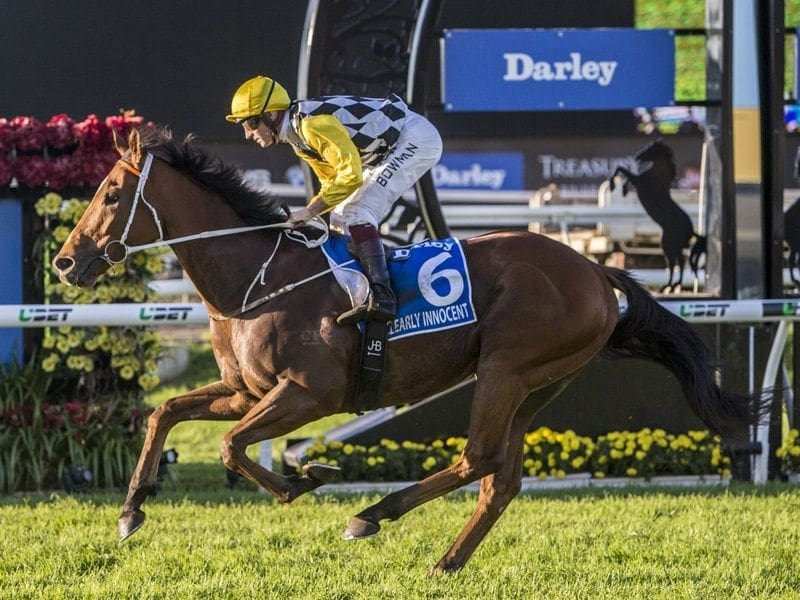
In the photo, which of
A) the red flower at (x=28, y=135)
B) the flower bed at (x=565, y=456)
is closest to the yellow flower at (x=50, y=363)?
the red flower at (x=28, y=135)

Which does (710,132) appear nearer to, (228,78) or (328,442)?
(328,442)

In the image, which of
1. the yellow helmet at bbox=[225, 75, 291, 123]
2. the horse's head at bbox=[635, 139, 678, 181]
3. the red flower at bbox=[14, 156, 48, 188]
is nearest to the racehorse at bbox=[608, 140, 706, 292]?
the horse's head at bbox=[635, 139, 678, 181]

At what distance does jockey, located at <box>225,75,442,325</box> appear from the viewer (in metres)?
4.78

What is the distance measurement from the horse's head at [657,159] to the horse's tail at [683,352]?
2.17 meters

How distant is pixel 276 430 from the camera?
A: 4.73 metres

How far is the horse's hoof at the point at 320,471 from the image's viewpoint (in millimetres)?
4719

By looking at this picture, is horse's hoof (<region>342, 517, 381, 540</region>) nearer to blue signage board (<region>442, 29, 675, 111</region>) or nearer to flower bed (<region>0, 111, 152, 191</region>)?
flower bed (<region>0, 111, 152, 191</region>)

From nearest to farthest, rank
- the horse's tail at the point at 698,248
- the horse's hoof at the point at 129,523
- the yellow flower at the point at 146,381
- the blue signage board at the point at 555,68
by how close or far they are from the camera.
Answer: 1. the horse's hoof at the point at 129,523
2. the yellow flower at the point at 146,381
3. the blue signage board at the point at 555,68
4. the horse's tail at the point at 698,248

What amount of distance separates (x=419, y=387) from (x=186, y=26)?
6226 mm

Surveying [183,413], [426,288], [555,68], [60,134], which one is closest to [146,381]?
[60,134]

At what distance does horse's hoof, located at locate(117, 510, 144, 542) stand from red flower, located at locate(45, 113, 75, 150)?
2.77m

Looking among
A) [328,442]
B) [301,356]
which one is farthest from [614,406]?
[301,356]

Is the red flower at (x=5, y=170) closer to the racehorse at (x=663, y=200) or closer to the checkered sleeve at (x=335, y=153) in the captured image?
the checkered sleeve at (x=335, y=153)

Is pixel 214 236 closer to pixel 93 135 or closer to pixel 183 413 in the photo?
pixel 183 413
